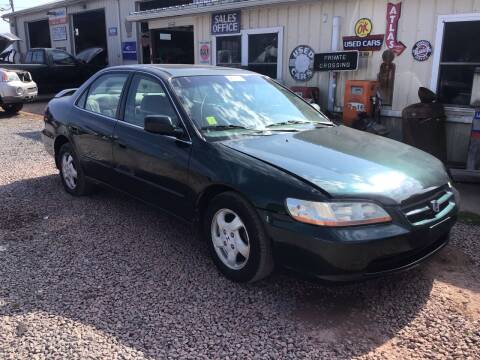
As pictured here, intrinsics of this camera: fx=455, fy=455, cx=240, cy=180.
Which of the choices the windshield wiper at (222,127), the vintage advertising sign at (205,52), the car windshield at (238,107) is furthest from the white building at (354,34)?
the windshield wiper at (222,127)

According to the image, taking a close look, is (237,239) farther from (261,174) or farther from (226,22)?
(226,22)

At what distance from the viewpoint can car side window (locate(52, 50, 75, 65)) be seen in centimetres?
1645

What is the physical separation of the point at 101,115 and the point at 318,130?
2275 millimetres

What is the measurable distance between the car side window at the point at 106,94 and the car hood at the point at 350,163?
1.66 metres

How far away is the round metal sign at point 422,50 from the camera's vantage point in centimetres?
725

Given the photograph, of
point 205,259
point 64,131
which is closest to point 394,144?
point 205,259

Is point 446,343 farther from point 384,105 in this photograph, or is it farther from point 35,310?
point 384,105

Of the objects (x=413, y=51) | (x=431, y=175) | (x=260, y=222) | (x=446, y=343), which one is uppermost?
(x=413, y=51)

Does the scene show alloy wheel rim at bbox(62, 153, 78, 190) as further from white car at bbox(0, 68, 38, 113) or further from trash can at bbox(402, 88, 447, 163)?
white car at bbox(0, 68, 38, 113)

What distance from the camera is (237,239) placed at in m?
3.32

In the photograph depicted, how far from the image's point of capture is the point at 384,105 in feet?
26.0

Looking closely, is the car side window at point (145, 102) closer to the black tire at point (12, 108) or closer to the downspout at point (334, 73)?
the downspout at point (334, 73)

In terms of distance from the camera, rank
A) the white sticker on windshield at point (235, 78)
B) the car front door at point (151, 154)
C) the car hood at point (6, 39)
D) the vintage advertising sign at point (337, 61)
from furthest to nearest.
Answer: the car hood at point (6, 39)
the vintage advertising sign at point (337, 61)
the white sticker on windshield at point (235, 78)
the car front door at point (151, 154)

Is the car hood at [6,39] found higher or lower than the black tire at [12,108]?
higher
